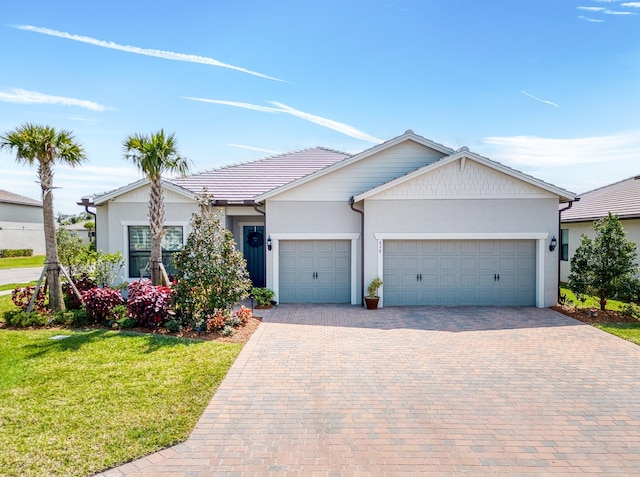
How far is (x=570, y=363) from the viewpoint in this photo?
7.16 meters

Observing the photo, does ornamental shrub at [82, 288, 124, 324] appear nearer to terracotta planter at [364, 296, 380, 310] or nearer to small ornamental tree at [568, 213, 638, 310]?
terracotta planter at [364, 296, 380, 310]

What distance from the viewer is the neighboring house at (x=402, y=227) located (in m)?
12.1

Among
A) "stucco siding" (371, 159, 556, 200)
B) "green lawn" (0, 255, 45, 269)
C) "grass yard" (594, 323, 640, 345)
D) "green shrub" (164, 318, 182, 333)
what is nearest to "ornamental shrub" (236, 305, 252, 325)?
"green shrub" (164, 318, 182, 333)

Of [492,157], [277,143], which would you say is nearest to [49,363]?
[492,157]

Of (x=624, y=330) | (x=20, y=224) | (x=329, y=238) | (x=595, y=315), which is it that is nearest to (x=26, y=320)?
(x=329, y=238)

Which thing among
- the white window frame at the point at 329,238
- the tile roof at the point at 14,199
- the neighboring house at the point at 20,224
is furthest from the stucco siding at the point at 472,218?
the tile roof at the point at 14,199

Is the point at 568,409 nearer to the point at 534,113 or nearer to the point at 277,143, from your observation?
the point at 534,113

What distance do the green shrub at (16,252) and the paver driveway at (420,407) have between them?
37206mm

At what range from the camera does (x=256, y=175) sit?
15.9m

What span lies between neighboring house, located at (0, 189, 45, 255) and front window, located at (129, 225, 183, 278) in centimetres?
3077

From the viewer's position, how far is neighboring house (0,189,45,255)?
35.6m

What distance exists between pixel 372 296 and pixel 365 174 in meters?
4.34

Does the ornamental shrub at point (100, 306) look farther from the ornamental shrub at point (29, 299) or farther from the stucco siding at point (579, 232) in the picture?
the stucco siding at point (579, 232)

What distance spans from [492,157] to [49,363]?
42.1 feet
